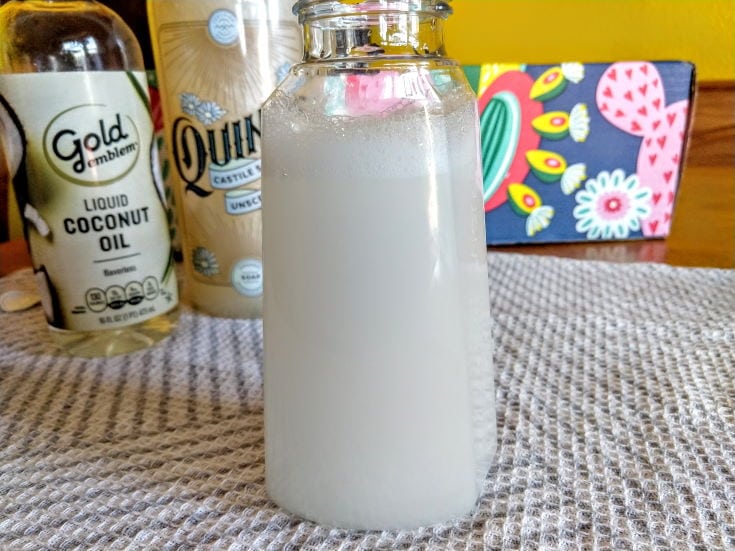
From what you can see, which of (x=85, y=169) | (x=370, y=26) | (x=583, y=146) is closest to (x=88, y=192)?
(x=85, y=169)

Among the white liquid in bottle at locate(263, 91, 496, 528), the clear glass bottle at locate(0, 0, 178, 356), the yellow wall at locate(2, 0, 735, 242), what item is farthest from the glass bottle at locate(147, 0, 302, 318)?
the yellow wall at locate(2, 0, 735, 242)

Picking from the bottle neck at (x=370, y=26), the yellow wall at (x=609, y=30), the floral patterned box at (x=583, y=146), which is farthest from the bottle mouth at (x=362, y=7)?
the yellow wall at (x=609, y=30)

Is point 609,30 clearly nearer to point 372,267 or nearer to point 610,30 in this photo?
point 610,30

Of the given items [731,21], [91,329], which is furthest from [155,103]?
[731,21]

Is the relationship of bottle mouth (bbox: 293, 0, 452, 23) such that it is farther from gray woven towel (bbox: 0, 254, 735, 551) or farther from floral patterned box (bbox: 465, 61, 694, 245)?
floral patterned box (bbox: 465, 61, 694, 245)

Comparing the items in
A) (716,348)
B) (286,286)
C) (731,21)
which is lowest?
(716,348)

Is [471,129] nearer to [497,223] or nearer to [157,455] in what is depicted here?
[157,455]
